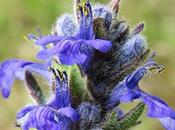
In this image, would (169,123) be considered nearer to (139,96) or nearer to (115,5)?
(139,96)

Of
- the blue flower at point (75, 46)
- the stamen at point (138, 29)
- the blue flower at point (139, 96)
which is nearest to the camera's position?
the blue flower at point (75, 46)

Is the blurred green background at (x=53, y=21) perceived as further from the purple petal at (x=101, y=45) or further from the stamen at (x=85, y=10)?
the purple petal at (x=101, y=45)

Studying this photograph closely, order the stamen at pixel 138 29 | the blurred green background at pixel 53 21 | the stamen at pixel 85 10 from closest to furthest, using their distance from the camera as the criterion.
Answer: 1. the stamen at pixel 85 10
2. the stamen at pixel 138 29
3. the blurred green background at pixel 53 21

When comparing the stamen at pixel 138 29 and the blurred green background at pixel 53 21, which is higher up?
the stamen at pixel 138 29

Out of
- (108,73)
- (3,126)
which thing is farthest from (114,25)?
(3,126)

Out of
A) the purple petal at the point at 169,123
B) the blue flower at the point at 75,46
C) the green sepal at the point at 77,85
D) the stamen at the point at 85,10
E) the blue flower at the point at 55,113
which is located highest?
the stamen at the point at 85,10

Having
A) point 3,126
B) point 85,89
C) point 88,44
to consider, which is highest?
point 88,44

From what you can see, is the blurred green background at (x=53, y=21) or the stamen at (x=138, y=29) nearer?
the stamen at (x=138, y=29)

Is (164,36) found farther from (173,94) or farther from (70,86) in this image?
(70,86)

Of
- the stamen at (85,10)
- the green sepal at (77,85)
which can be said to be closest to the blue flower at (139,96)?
the green sepal at (77,85)
